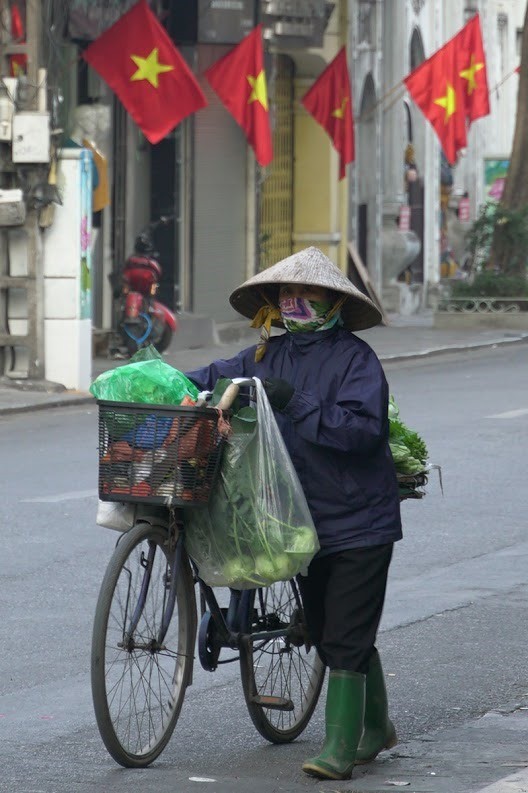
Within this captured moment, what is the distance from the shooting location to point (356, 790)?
5.40 meters

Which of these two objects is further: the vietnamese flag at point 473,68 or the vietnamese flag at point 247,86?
the vietnamese flag at point 473,68

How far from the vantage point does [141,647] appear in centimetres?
562

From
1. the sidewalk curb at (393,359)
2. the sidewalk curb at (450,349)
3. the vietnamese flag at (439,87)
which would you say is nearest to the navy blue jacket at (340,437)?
the sidewalk curb at (393,359)

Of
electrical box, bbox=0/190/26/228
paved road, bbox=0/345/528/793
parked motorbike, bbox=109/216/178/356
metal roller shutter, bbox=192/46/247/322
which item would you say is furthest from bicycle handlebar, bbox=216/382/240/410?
metal roller shutter, bbox=192/46/247/322

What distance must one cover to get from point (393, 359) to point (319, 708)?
55.1 ft

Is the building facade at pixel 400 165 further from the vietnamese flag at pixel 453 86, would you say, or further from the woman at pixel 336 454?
the woman at pixel 336 454

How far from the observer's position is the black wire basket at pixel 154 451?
5.30 m

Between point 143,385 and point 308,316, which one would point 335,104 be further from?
point 143,385

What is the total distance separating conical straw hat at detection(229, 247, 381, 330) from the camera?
5.56 m

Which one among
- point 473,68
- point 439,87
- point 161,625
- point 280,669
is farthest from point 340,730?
point 473,68

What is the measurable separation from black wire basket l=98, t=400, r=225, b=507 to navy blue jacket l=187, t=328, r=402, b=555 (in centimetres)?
31

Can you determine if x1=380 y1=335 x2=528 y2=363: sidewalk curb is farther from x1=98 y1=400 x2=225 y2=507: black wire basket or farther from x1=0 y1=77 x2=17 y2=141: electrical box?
x1=98 y1=400 x2=225 y2=507: black wire basket

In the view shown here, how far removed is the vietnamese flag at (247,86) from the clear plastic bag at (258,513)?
1773 cm

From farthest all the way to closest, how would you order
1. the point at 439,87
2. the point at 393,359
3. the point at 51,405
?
1. the point at 439,87
2. the point at 393,359
3. the point at 51,405
